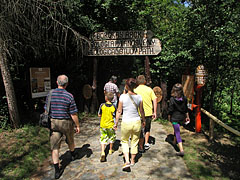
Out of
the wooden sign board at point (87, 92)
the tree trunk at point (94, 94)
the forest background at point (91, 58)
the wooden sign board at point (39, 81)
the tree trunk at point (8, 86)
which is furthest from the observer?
Answer: the wooden sign board at point (87, 92)

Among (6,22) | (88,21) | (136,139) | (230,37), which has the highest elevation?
(88,21)

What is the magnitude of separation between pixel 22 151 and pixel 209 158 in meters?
4.33

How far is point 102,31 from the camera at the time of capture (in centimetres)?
774

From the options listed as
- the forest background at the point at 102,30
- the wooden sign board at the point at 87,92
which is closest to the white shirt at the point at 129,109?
the forest background at the point at 102,30

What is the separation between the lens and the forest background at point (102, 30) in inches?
199

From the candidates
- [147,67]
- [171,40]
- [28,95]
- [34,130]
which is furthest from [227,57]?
[28,95]

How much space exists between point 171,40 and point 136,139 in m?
4.17

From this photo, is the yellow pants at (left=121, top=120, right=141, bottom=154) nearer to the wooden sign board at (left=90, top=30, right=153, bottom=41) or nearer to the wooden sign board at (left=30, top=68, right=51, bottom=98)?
the wooden sign board at (left=30, top=68, right=51, bottom=98)

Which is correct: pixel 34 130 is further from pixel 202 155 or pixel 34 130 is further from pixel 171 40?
pixel 171 40

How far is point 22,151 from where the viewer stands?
458 cm

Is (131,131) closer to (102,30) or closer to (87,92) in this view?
(87,92)

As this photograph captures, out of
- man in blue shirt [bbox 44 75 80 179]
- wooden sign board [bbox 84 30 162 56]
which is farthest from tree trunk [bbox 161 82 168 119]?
man in blue shirt [bbox 44 75 80 179]

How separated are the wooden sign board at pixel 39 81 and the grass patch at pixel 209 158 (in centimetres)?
488

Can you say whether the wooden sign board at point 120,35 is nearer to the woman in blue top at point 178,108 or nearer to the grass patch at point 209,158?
the woman in blue top at point 178,108
